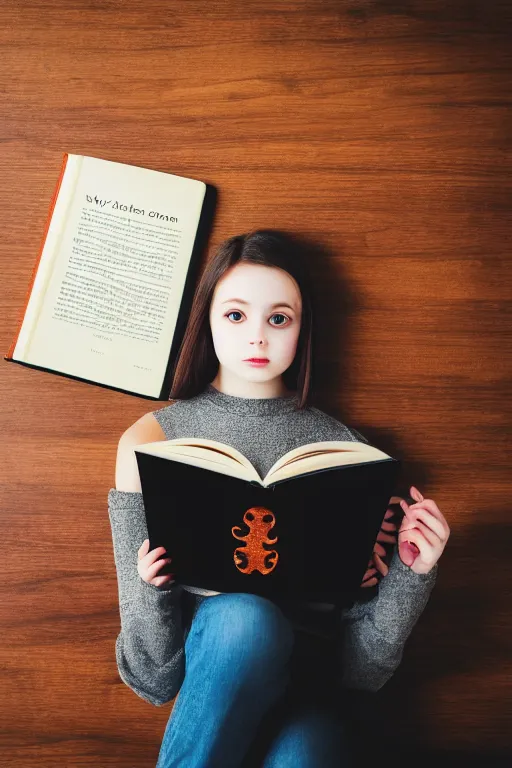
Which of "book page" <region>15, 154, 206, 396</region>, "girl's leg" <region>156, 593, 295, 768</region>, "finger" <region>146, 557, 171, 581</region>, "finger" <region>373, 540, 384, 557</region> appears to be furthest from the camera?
"book page" <region>15, 154, 206, 396</region>

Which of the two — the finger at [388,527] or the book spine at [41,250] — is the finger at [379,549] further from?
the book spine at [41,250]

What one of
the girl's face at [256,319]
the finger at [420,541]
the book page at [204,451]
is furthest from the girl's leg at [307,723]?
the girl's face at [256,319]

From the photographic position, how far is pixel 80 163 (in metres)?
1.05

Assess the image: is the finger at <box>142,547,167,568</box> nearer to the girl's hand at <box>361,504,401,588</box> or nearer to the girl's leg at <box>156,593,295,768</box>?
the girl's leg at <box>156,593,295,768</box>

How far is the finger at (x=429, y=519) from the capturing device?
829 mm

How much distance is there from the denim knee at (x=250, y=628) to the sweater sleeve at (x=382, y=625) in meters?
0.18

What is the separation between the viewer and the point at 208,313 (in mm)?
956

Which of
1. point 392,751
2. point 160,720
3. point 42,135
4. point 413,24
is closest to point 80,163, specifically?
point 42,135

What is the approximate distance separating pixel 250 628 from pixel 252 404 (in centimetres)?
34

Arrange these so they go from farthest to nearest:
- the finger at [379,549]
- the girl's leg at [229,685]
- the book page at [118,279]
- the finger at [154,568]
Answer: the book page at [118,279], the finger at [379,549], the finger at [154,568], the girl's leg at [229,685]

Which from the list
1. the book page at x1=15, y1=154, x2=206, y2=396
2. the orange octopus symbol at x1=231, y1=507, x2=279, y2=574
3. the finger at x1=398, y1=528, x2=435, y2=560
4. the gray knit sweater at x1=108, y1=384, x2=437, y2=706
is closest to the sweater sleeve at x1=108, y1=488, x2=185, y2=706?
the gray knit sweater at x1=108, y1=384, x2=437, y2=706

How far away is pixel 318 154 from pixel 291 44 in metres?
0.21

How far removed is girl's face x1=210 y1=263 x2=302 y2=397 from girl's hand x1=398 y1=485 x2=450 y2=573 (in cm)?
30

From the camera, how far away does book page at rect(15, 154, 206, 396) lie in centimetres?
104
